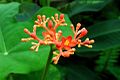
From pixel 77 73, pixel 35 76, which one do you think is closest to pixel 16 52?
pixel 35 76

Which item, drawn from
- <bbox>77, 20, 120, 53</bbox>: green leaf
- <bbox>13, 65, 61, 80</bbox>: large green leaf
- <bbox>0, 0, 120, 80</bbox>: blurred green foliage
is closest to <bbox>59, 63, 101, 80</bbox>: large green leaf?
<bbox>0, 0, 120, 80</bbox>: blurred green foliage

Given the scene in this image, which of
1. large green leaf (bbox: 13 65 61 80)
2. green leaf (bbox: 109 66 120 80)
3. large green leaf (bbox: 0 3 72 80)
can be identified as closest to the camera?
large green leaf (bbox: 0 3 72 80)

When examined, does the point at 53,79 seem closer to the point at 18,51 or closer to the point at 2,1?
the point at 18,51

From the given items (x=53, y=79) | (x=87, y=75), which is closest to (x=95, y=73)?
(x=87, y=75)

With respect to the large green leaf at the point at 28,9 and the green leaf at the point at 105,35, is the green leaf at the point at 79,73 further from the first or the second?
the large green leaf at the point at 28,9

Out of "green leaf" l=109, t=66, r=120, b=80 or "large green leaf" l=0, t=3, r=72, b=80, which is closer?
"large green leaf" l=0, t=3, r=72, b=80

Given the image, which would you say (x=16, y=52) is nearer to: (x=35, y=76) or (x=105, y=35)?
(x=35, y=76)

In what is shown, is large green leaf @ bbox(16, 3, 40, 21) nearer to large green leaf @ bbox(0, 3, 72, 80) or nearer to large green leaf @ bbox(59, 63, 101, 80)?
large green leaf @ bbox(59, 63, 101, 80)
